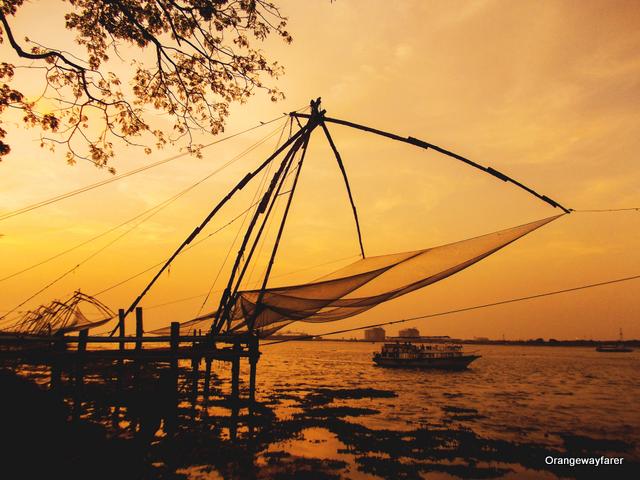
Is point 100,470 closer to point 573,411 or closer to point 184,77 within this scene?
point 184,77

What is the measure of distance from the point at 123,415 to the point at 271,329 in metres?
6.05

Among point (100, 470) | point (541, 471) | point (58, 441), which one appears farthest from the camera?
point (541, 471)

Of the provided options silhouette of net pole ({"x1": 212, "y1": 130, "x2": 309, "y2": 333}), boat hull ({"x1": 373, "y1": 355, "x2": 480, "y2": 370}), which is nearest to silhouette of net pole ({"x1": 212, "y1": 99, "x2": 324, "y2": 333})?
silhouette of net pole ({"x1": 212, "y1": 130, "x2": 309, "y2": 333})

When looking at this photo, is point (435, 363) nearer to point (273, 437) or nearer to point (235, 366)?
point (273, 437)

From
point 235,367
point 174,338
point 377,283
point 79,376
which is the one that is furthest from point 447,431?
point 79,376

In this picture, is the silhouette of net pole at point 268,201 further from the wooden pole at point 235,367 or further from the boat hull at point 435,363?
the boat hull at point 435,363

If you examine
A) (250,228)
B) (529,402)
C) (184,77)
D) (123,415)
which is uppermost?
(184,77)

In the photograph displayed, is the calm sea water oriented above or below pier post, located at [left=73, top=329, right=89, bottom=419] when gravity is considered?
below

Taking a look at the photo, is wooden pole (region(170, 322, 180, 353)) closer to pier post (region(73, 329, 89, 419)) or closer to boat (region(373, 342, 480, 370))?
pier post (region(73, 329, 89, 419))

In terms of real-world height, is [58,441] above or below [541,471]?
above

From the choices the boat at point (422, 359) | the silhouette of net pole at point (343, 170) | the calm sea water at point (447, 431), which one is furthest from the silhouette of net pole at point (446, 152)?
the boat at point (422, 359)

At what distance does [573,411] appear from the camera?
17875 millimetres

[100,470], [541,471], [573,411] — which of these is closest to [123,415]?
[100,470]

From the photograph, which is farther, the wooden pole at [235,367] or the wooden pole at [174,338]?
the wooden pole at [235,367]
